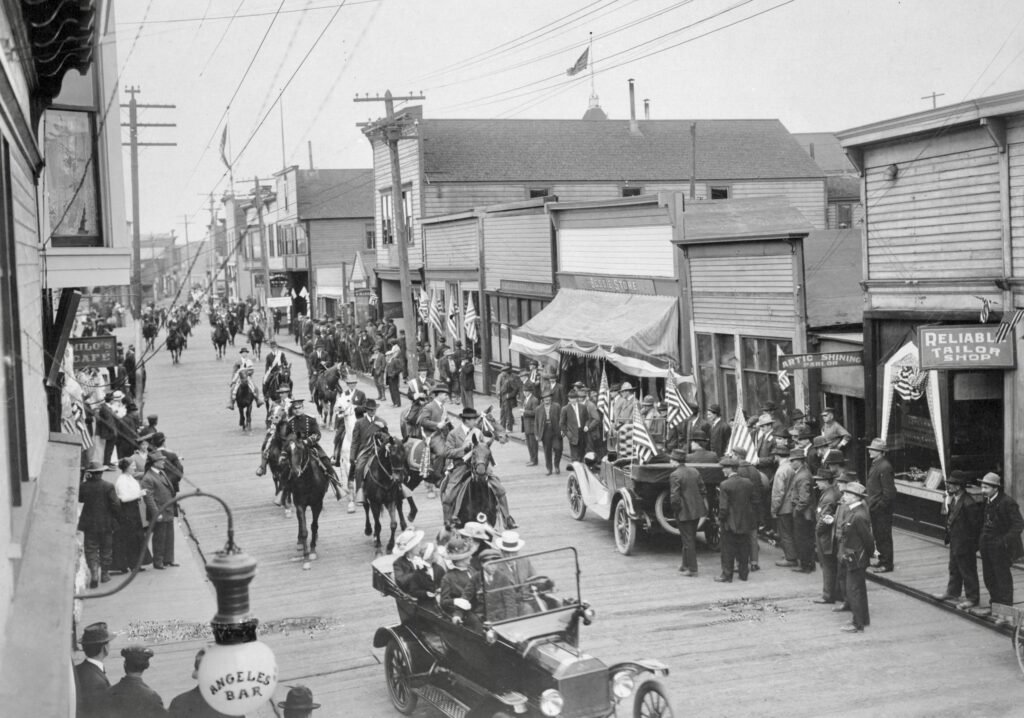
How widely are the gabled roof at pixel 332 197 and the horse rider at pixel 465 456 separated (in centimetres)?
5154

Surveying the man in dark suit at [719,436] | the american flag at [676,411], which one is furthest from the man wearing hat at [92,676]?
the american flag at [676,411]

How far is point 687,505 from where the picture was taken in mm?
15047

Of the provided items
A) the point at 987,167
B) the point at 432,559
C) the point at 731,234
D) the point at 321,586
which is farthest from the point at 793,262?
the point at 432,559

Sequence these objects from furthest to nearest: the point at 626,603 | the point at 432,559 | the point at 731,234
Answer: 1. the point at 731,234
2. the point at 626,603
3. the point at 432,559

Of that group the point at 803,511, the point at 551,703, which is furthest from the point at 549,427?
the point at 551,703

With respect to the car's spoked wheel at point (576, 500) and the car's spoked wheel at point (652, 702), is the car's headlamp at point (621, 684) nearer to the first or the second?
the car's spoked wheel at point (652, 702)

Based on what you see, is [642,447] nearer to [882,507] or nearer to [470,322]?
[882,507]

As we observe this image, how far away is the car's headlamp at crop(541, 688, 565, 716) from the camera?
883 centimetres

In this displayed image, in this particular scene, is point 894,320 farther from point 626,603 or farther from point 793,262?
point 626,603

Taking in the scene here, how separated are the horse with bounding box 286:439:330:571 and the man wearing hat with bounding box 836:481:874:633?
7735mm

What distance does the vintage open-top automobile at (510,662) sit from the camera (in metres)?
9.07

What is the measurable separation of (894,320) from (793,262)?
11.0 feet

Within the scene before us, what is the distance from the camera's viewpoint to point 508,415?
2859cm

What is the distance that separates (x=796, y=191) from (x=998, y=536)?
3607cm
